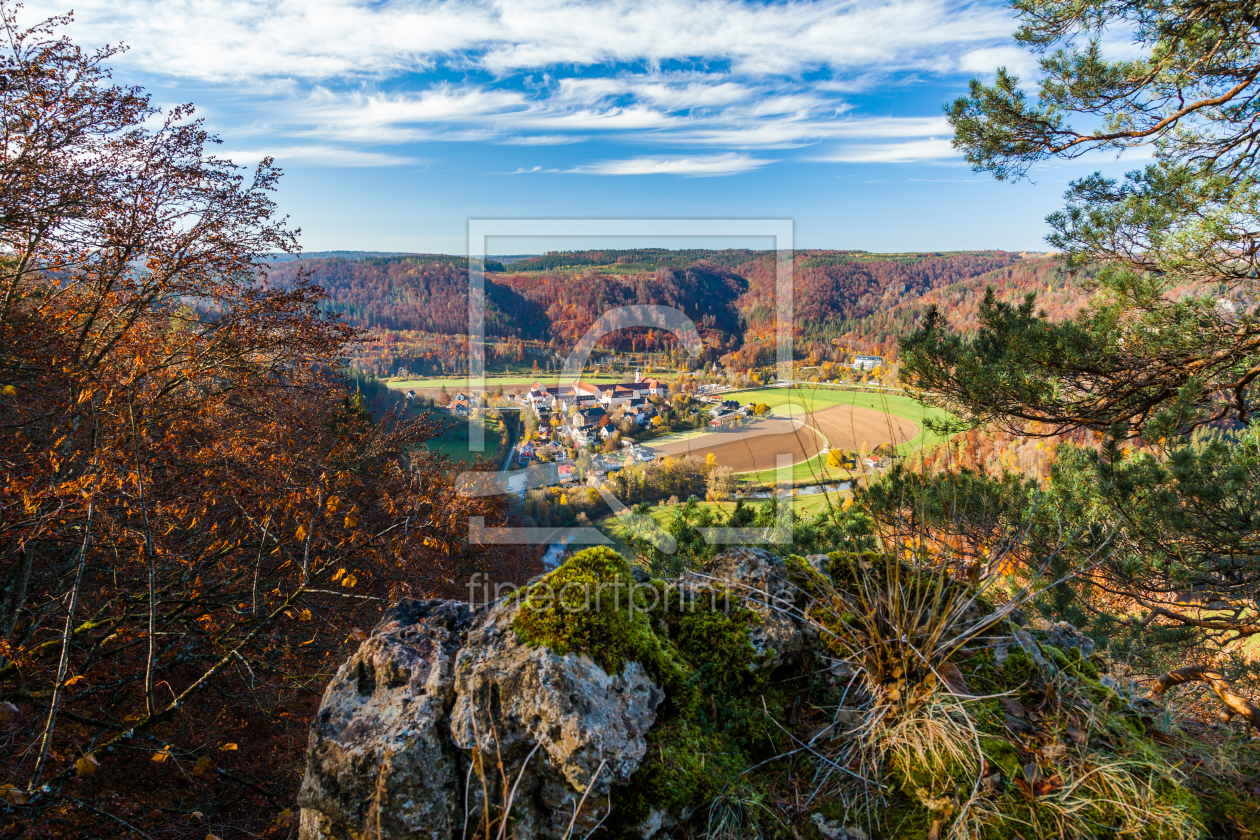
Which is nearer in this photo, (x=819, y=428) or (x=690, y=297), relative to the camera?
(x=819, y=428)

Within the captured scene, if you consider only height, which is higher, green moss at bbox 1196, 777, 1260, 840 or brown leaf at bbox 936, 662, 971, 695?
brown leaf at bbox 936, 662, 971, 695

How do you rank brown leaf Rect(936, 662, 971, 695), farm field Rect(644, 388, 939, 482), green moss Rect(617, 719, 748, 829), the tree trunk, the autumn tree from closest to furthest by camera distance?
green moss Rect(617, 719, 748, 829) < the tree trunk < brown leaf Rect(936, 662, 971, 695) < farm field Rect(644, 388, 939, 482) < the autumn tree

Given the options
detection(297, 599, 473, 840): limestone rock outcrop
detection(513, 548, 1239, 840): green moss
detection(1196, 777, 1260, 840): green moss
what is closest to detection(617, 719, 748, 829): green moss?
detection(513, 548, 1239, 840): green moss

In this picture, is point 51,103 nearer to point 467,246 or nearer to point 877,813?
point 467,246

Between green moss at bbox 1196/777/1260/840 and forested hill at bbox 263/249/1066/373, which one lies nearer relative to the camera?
green moss at bbox 1196/777/1260/840

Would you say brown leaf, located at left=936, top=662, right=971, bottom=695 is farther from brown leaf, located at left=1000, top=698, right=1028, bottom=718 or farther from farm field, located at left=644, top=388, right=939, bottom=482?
farm field, located at left=644, top=388, right=939, bottom=482

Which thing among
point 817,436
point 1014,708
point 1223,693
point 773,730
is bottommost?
point 773,730

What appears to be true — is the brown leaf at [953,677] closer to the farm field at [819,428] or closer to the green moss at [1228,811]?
the green moss at [1228,811]

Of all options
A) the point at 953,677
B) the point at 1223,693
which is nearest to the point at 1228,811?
the point at 1223,693

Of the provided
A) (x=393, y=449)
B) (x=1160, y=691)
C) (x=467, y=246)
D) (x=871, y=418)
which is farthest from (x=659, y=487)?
(x=1160, y=691)

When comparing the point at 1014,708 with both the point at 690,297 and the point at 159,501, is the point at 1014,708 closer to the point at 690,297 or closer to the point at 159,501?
the point at 159,501
